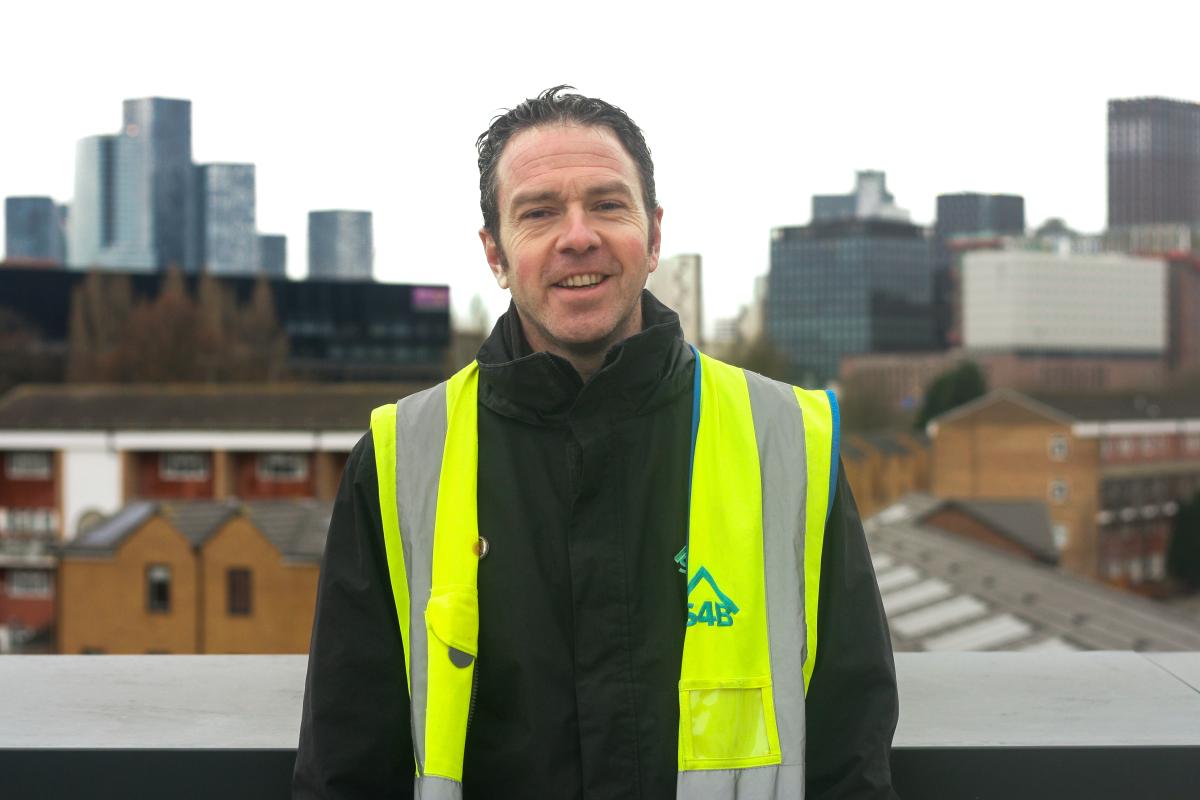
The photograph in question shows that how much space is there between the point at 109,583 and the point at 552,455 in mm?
32811

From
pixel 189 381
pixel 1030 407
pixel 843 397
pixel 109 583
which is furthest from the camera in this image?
pixel 843 397

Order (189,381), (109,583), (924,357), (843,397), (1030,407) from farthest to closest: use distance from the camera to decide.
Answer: (924,357)
(843,397)
(189,381)
(1030,407)
(109,583)

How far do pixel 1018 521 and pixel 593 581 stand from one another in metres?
42.7

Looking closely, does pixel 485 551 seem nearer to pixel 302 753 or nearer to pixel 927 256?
pixel 302 753

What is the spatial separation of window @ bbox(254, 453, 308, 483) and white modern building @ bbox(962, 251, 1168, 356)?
81834mm

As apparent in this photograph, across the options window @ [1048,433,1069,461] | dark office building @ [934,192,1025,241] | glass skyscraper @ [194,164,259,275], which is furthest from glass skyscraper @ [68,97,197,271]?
window @ [1048,433,1069,461]

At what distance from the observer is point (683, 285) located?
6.94 meters

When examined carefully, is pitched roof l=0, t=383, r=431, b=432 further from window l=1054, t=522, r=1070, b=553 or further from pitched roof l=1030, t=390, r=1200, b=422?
pitched roof l=1030, t=390, r=1200, b=422

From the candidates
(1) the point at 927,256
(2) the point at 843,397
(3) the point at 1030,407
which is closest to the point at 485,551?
(3) the point at 1030,407

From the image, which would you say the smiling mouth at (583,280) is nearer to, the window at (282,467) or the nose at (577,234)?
the nose at (577,234)

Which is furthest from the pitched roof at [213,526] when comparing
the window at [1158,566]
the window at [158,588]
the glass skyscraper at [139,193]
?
the glass skyscraper at [139,193]

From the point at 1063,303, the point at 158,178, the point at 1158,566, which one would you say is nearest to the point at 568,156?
the point at 1158,566

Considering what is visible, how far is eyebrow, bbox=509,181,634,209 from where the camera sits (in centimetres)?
208

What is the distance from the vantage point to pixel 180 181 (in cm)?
12962
